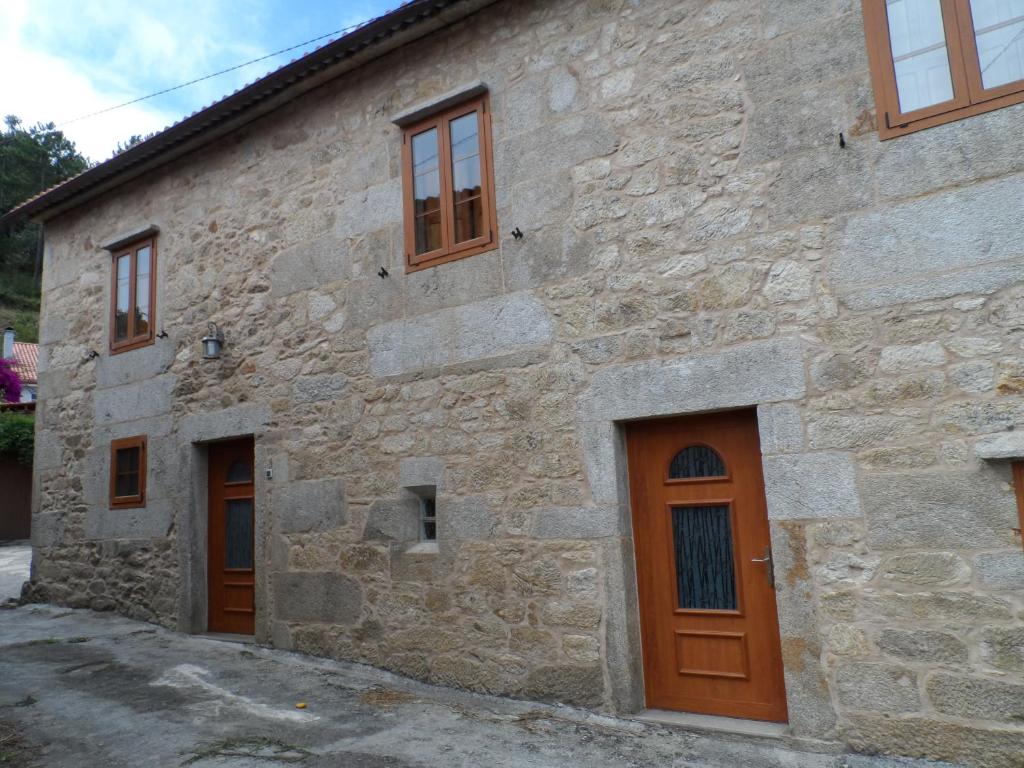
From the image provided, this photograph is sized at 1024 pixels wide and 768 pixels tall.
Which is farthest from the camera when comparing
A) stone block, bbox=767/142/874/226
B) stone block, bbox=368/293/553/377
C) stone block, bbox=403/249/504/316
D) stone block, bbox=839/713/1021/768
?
stone block, bbox=403/249/504/316

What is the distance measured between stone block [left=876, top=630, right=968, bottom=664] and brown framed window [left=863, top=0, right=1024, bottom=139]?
253cm

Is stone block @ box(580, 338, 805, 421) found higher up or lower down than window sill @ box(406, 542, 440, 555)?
higher up

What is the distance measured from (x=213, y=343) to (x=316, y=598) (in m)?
2.42

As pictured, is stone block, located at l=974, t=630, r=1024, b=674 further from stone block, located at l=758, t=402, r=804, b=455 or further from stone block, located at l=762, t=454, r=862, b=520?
stone block, located at l=758, t=402, r=804, b=455

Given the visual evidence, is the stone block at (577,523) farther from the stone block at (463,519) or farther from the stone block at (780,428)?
the stone block at (780,428)

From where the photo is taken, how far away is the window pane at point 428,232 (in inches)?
227

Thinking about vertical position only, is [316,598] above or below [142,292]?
below

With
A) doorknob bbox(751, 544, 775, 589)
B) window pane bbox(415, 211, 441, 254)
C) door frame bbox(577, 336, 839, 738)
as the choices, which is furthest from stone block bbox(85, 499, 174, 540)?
doorknob bbox(751, 544, 775, 589)

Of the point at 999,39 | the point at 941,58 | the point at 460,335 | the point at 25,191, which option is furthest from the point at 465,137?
the point at 25,191

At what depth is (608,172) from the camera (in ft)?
16.4

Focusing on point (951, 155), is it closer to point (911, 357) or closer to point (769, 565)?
point (911, 357)

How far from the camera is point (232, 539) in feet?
23.1

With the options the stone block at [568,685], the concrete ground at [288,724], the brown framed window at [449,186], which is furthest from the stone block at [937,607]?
the brown framed window at [449,186]

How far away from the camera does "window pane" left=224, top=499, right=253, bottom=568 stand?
6926 millimetres
